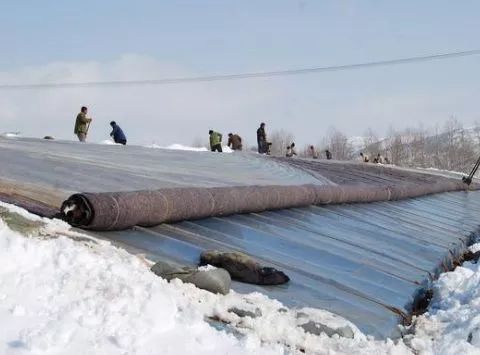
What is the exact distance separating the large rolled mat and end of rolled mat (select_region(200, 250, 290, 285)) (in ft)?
1.98

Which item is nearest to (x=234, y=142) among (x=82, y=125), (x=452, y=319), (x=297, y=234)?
(x=82, y=125)

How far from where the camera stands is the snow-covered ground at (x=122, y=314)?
8.46 ft

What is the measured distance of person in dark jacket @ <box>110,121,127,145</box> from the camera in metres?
15.9

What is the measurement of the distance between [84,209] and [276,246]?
189 cm

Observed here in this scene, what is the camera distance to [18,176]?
5.71m

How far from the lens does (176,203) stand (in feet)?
16.2

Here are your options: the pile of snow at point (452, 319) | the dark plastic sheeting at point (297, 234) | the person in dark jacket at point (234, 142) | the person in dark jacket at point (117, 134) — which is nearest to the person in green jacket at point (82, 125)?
the person in dark jacket at point (117, 134)

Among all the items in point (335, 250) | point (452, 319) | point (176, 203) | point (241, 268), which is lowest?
point (452, 319)

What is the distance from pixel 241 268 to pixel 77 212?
1071 millimetres

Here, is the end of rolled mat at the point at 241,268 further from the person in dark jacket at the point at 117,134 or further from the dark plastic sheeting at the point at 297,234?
the person in dark jacket at the point at 117,134

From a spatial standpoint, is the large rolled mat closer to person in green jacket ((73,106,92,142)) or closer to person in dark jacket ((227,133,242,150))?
person in green jacket ((73,106,92,142))

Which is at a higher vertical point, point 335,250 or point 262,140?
point 262,140

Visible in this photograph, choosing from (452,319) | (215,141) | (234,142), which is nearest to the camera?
(452,319)

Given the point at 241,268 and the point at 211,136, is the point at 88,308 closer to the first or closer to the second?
the point at 241,268
